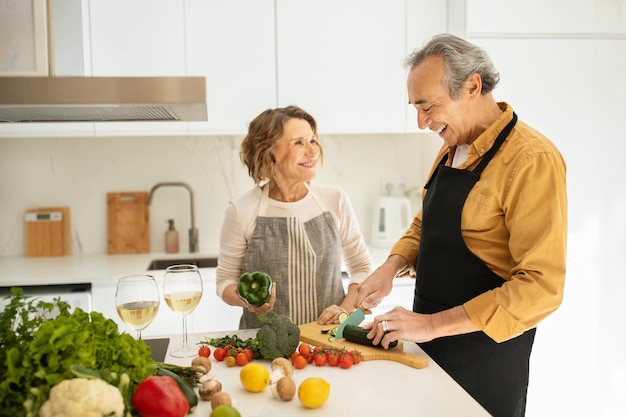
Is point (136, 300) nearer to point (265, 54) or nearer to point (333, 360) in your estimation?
point (333, 360)

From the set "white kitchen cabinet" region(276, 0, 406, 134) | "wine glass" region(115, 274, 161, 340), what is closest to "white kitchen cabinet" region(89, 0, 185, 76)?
"white kitchen cabinet" region(276, 0, 406, 134)

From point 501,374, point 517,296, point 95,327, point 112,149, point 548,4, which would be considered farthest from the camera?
point 112,149

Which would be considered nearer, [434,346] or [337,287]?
[434,346]

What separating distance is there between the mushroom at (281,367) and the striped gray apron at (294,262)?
0.74 m

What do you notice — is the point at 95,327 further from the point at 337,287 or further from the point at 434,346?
the point at 337,287

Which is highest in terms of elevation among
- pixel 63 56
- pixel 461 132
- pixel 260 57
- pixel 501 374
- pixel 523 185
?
pixel 260 57

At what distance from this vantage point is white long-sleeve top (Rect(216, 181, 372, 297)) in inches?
92.7

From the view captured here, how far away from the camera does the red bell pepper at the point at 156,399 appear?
3.91 feet

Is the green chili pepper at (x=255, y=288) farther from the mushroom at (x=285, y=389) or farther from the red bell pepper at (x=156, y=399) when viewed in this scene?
the red bell pepper at (x=156, y=399)

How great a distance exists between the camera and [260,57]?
3418 mm

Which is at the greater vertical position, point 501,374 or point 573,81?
point 573,81

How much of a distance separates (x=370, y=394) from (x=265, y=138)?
1.20 metres

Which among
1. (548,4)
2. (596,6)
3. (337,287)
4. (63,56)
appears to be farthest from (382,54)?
(63,56)

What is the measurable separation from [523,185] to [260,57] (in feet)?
6.65
